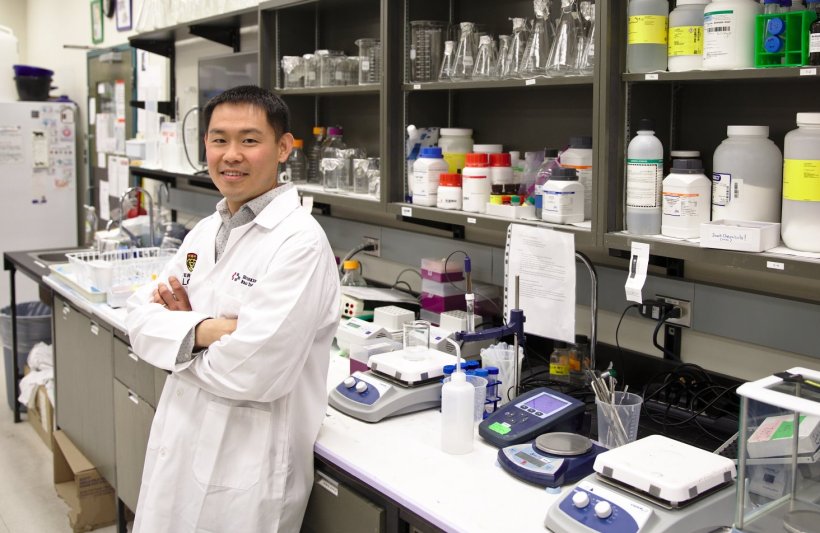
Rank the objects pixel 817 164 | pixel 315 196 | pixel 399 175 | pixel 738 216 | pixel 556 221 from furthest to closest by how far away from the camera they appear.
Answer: pixel 315 196 → pixel 399 175 → pixel 556 221 → pixel 738 216 → pixel 817 164

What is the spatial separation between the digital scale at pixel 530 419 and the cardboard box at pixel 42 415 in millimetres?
Answer: 2815

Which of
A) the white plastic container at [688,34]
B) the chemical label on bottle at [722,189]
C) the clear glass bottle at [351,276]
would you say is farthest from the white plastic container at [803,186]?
the clear glass bottle at [351,276]

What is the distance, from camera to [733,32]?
1633 mm

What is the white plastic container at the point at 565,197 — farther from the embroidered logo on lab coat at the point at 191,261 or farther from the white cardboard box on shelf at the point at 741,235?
the embroidered logo on lab coat at the point at 191,261

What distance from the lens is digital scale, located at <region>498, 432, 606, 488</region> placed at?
1601mm

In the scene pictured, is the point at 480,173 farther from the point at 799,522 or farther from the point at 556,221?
the point at 799,522

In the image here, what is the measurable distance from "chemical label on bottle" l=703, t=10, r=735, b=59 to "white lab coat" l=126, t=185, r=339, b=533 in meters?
0.91

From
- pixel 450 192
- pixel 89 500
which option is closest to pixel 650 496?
pixel 450 192

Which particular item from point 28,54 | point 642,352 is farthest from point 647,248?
point 28,54

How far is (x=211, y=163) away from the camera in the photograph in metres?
1.91

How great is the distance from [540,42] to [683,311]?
2.63 ft

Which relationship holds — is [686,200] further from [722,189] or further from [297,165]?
[297,165]

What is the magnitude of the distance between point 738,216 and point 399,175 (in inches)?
45.2

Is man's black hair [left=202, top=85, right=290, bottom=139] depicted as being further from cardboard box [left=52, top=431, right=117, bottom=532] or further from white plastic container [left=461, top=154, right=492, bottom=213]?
cardboard box [left=52, top=431, right=117, bottom=532]
